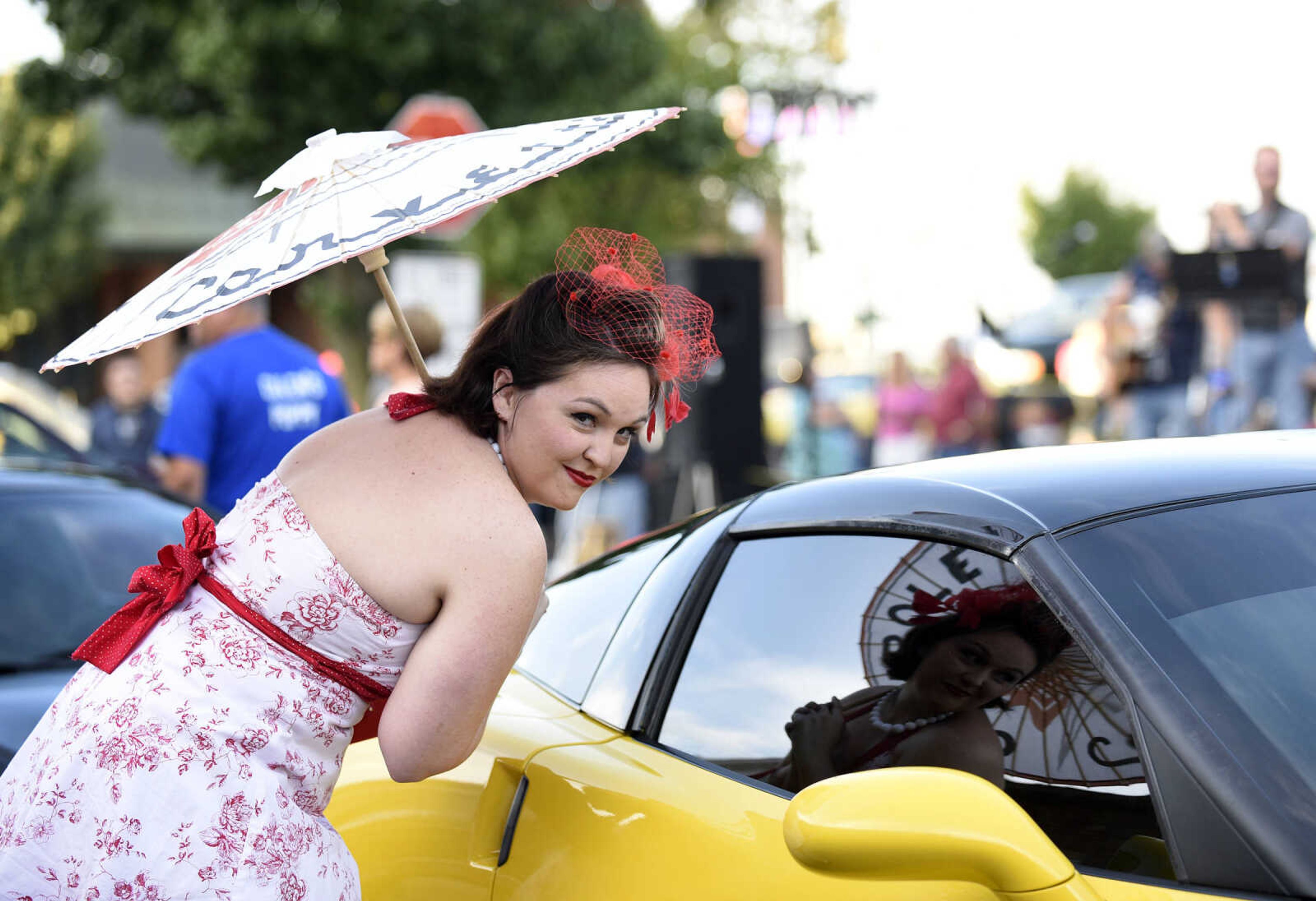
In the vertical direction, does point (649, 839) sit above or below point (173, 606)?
below

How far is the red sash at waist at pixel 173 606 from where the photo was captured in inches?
70.3

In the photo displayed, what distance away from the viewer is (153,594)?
1873 millimetres

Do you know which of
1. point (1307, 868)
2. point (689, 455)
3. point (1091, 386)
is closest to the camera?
point (1307, 868)

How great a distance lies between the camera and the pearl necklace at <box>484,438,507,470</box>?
1.88 m

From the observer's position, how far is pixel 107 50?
1477 cm

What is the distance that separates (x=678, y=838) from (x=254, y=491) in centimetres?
77

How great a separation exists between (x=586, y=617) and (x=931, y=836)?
125cm

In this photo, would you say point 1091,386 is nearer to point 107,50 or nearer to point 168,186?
point 107,50

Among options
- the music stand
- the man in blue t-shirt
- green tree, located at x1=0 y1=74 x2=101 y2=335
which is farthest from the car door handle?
green tree, located at x1=0 y1=74 x2=101 y2=335

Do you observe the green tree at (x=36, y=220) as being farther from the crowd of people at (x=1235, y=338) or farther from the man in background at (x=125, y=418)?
the crowd of people at (x=1235, y=338)

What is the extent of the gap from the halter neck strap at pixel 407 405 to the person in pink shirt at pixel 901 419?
10.5 metres

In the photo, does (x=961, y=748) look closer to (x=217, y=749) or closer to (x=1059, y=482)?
(x=1059, y=482)

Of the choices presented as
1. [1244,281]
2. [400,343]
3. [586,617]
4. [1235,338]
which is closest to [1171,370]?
[1235,338]

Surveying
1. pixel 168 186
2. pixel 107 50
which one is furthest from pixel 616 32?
pixel 168 186
